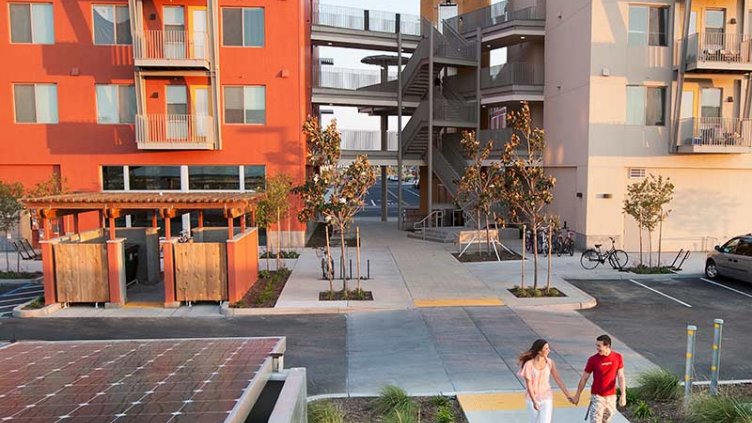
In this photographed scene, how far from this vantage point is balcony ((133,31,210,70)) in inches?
913

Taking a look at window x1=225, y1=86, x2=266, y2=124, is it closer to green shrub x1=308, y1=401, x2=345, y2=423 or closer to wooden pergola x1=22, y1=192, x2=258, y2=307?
wooden pergola x1=22, y1=192, x2=258, y2=307

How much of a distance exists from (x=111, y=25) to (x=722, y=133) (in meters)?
26.8

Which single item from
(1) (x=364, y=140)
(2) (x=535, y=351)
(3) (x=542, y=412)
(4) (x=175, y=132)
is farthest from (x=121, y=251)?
(1) (x=364, y=140)

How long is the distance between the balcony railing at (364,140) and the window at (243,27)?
8.76m

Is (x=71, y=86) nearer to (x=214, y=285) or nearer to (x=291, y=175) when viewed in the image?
(x=291, y=175)

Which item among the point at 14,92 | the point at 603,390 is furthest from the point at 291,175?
the point at 603,390

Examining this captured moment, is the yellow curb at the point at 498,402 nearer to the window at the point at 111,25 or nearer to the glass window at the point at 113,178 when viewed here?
the glass window at the point at 113,178

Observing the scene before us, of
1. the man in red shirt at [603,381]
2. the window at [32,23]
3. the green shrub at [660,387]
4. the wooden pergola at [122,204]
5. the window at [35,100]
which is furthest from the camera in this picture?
the window at [35,100]

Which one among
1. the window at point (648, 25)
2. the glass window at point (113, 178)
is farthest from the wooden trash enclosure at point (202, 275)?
the window at point (648, 25)

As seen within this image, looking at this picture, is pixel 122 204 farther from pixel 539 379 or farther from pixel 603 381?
pixel 603 381

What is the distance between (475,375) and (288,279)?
388 inches

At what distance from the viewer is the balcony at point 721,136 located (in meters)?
23.5

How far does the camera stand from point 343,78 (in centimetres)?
3156

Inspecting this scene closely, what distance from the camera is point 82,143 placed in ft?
81.4
